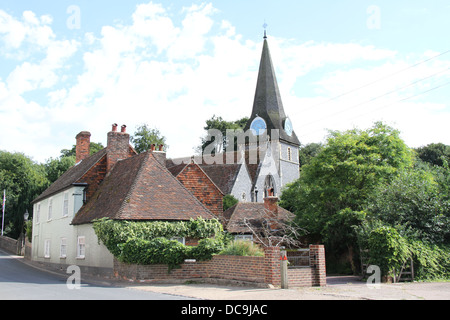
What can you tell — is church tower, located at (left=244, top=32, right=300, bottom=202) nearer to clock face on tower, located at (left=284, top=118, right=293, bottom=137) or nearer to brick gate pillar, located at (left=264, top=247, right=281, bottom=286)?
clock face on tower, located at (left=284, top=118, right=293, bottom=137)

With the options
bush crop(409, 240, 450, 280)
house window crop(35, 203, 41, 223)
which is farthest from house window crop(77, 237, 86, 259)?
bush crop(409, 240, 450, 280)

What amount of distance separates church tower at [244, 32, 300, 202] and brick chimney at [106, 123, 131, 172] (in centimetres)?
3197

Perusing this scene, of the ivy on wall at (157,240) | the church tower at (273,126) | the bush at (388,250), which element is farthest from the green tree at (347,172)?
the church tower at (273,126)

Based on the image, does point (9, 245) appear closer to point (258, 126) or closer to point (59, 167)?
point (59, 167)

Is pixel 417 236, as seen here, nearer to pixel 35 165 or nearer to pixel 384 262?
pixel 384 262

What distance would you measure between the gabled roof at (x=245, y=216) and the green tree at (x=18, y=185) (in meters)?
32.3

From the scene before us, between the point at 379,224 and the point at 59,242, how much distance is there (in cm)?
2015

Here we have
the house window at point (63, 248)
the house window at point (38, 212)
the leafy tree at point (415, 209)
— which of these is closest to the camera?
the leafy tree at point (415, 209)

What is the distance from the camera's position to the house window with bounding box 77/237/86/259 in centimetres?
2397

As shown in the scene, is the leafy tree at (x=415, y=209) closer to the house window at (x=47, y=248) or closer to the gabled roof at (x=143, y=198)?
the gabled roof at (x=143, y=198)

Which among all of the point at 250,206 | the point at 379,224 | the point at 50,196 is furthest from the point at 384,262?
the point at 50,196

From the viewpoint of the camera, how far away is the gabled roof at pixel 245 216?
90.8 ft
